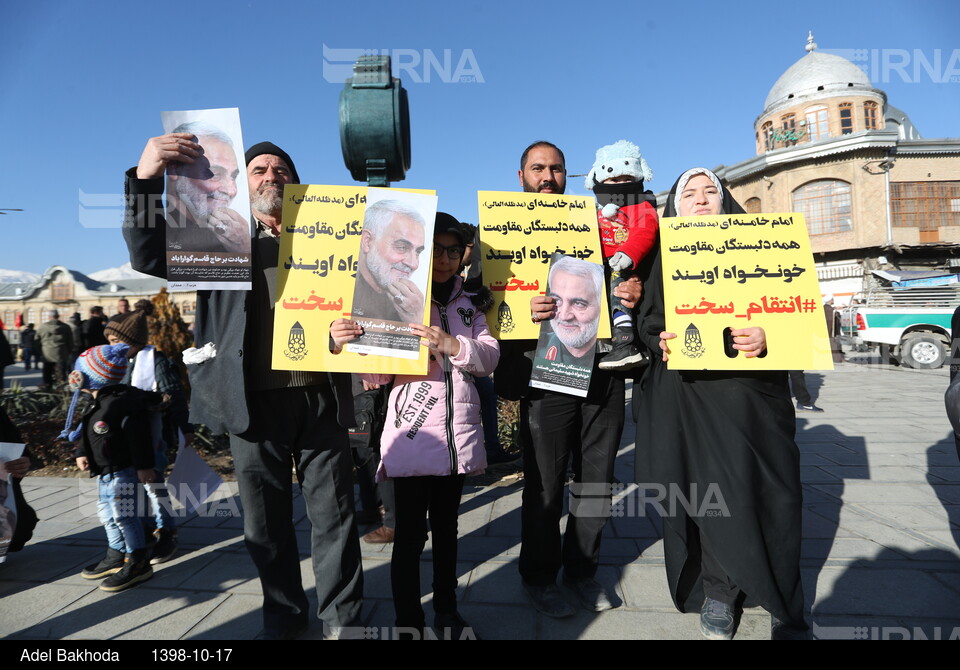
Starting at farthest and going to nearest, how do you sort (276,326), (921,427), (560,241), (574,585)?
(921,427), (574,585), (560,241), (276,326)

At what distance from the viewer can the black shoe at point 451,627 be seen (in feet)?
7.81

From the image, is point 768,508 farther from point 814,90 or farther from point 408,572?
point 814,90

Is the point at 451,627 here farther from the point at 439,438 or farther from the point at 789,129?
the point at 789,129

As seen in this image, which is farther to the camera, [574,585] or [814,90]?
[814,90]

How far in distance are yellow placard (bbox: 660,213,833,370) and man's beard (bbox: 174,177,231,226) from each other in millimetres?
1939

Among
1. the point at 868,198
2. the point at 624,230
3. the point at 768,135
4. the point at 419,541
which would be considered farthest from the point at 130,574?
the point at 768,135

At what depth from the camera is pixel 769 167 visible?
30.6 m

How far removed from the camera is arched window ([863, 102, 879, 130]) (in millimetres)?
33031

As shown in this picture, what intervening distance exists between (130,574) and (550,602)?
2.54m

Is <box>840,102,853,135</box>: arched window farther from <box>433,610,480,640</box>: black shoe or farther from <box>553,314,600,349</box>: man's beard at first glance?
<box>433,610,480,640</box>: black shoe

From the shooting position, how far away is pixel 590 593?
275 centimetres

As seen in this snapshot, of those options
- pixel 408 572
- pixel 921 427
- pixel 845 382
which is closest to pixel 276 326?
pixel 408 572

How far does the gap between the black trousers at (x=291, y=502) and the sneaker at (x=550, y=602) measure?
905mm
